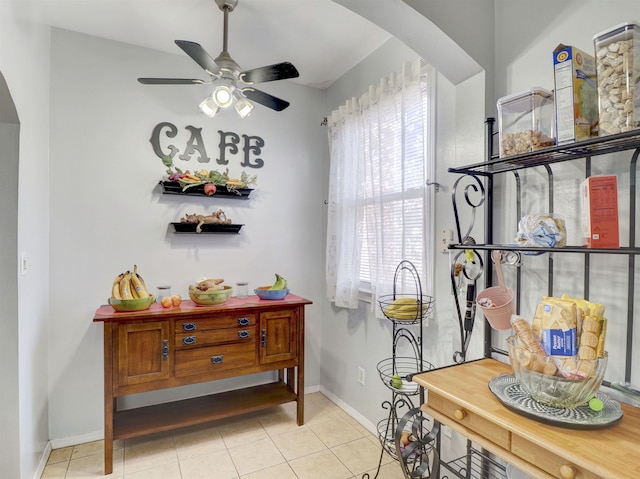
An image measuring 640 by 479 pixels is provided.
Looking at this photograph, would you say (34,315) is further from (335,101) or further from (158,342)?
(335,101)

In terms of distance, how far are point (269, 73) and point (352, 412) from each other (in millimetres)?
2475

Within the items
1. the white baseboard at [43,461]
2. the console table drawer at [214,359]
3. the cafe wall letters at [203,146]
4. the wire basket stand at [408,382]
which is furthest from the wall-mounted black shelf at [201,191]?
the white baseboard at [43,461]

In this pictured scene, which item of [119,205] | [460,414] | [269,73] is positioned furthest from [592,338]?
[119,205]

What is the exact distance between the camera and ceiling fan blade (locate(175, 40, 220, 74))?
1719 millimetres

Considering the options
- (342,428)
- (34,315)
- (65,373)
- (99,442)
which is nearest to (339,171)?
(342,428)

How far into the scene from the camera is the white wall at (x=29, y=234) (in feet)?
5.53

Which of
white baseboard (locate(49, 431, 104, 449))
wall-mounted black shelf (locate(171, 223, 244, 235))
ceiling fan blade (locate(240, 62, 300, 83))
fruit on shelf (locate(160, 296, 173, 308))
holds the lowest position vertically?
white baseboard (locate(49, 431, 104, 449))

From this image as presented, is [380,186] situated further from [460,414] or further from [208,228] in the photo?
[460,414]

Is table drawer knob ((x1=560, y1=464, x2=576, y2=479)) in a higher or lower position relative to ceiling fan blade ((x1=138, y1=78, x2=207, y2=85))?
lower

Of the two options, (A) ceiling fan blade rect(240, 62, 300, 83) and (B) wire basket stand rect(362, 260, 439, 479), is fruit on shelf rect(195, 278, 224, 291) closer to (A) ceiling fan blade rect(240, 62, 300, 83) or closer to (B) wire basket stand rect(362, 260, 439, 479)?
(B) wire basket stand rect(362, 260, 439, 479)

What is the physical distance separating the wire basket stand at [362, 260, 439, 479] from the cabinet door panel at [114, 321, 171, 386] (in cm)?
136

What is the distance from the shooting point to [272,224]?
3.01m

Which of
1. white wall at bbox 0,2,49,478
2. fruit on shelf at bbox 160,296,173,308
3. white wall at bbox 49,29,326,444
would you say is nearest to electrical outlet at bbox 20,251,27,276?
white wall at bbox 0,2,49,478

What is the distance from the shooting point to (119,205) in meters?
2.48
